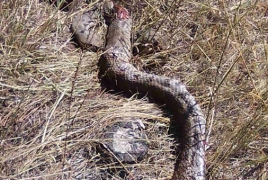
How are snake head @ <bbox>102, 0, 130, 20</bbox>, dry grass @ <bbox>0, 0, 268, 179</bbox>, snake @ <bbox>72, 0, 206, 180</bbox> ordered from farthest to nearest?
snake head @ <bbox>102, 0, 130, 20</bbox>
snake @ <bbox>72, 0, 206, 180</bbox>
dry grass @ <bbox>0, 0, 268, 179</bbox>

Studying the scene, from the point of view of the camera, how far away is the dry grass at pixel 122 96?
157 inches

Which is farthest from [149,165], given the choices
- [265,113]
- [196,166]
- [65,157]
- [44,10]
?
[44,10]

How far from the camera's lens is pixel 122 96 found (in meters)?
4.60

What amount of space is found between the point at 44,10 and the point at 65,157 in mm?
1478

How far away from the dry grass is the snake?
8 cm

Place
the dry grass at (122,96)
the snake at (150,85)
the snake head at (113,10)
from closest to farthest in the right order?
the dry grass at (122,96) < the snake at (150,85) < the snake head at (113,10)

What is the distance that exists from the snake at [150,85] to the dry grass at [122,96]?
0.08 metres

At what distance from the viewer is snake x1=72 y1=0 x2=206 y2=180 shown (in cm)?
412

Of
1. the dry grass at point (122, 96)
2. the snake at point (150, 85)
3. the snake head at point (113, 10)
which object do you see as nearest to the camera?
the dry grass at point (122, 96)

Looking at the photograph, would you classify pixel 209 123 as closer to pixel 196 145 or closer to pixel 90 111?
pixel 196 145

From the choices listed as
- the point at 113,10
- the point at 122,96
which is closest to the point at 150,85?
the point at 122,96

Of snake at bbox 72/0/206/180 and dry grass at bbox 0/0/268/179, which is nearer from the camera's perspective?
dry grass at bbox 0/0/268/179

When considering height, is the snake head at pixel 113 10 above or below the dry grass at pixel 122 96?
above

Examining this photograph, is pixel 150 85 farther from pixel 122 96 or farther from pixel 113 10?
pixel 113 10
